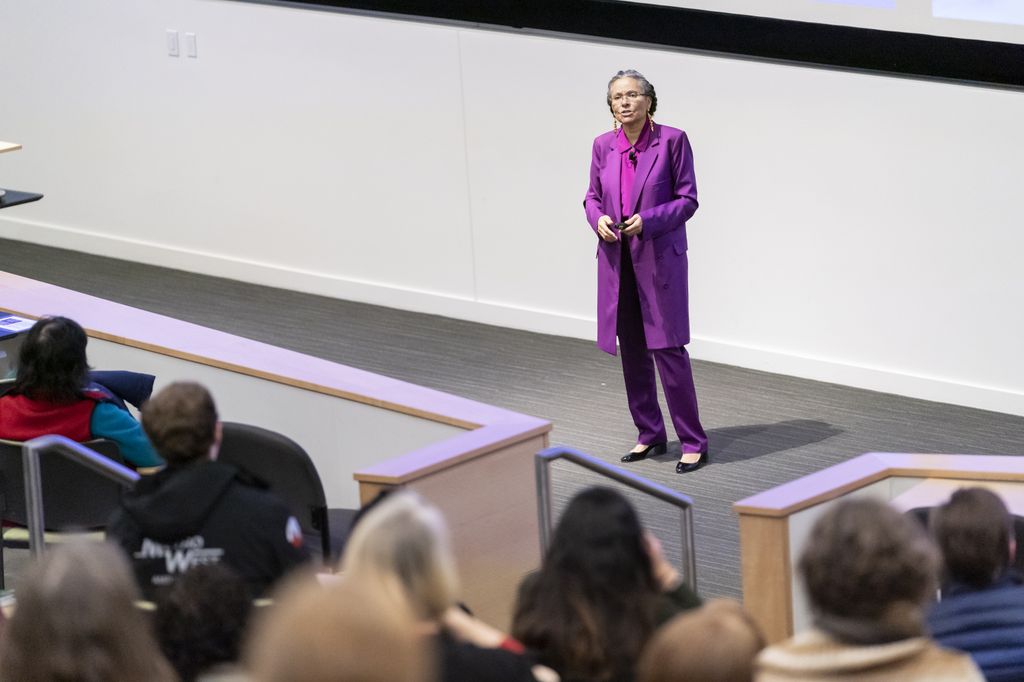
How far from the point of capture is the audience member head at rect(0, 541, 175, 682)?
2.25 metres

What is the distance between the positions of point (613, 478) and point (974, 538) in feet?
3.75

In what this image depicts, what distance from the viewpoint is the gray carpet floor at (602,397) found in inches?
239

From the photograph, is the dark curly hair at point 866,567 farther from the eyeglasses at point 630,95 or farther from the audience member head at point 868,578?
the eyeglasses at point 630,95

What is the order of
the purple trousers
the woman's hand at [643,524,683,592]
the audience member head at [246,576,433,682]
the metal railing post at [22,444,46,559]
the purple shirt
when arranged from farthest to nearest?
the purple trousers
the purple shirt
the metal railing post at [22,444,46,559]
the woman's hand at [643,524,683,592]
the audience member head at [246,576,433,682]

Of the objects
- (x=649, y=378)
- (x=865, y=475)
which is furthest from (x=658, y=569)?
(x=649, y=378)

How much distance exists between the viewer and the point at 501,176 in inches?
311

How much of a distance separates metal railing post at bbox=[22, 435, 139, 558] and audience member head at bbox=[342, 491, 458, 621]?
1780 mm

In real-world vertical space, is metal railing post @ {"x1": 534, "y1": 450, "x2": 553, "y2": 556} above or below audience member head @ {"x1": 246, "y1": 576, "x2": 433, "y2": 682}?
below

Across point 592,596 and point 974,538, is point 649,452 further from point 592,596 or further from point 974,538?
point 592,596

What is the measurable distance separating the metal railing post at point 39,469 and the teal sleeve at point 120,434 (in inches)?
8.6

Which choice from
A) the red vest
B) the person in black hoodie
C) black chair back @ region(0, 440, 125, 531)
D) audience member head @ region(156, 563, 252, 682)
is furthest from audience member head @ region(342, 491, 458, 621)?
the red vest

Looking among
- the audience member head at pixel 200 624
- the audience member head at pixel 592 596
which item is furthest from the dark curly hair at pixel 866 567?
the audience member head at pixel 200 624

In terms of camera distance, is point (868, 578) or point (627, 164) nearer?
point (868, 578)

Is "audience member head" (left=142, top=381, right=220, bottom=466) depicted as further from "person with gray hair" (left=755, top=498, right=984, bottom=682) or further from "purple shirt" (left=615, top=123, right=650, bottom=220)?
"purple shirt" (left=615, top=123, right=650, bottom=220)
